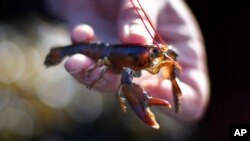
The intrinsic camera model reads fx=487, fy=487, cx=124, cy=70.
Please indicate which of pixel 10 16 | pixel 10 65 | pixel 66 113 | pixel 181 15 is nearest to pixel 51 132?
pixel 66 113

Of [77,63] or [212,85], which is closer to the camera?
[77,63]

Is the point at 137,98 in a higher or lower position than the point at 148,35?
lower

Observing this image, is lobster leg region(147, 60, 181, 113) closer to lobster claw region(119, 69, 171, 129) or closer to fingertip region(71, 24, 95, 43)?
lobster claw region(119, 69, 171, 129)

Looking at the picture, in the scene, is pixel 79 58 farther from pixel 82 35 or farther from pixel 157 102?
pixel 157 102

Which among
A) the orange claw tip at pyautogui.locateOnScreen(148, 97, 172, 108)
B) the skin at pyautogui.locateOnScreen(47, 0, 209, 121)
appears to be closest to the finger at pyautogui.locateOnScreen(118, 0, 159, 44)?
the skin at pyautogui.locateOnScreen(47, 0, 209, 121)

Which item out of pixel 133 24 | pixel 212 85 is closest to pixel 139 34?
pixel 133 24

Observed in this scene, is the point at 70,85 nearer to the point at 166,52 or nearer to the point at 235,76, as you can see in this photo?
the point at 166,52

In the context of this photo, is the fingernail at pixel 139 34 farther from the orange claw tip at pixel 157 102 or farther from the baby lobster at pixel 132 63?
the orange claw tip at pixel 157 102
